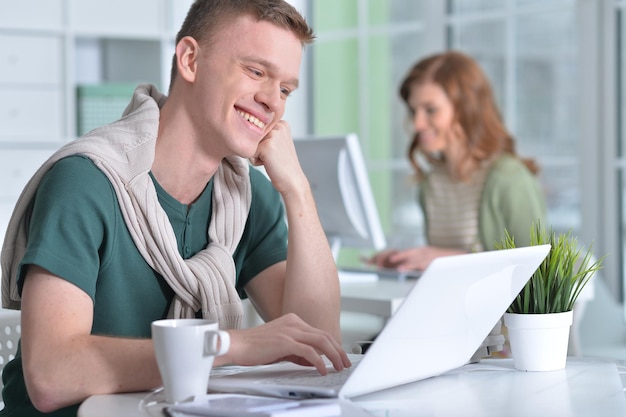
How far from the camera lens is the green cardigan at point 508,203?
3.13 m

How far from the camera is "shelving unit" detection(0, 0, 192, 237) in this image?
4.30 metres

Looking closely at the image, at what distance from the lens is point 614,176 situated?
3.85 meters

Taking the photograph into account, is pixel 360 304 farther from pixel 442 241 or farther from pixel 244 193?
pixel 442 241

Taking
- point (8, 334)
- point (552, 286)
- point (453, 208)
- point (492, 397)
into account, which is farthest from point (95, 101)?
point (492, 397)

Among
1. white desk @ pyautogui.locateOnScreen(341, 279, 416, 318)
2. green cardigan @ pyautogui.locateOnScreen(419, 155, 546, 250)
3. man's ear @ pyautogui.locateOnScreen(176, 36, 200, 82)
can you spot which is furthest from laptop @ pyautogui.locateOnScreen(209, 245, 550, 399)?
green cardigan @ pyautogui.locateOnScreen(419, 155, 546, 250)

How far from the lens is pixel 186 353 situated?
1.06 m

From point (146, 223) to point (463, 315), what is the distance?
0.54 meters

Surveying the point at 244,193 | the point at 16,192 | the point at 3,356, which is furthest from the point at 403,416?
the point at 16,192

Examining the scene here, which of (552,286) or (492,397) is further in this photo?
(552,286)

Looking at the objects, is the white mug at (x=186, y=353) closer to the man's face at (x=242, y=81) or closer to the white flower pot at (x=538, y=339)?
the white flower pot at (x=538, y=339)

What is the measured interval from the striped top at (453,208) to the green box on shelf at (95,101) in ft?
5.78

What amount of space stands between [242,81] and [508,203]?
5.72 feet

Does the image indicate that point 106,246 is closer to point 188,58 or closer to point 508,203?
point 188,58

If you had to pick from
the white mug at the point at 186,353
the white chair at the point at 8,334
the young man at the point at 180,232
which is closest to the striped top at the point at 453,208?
the young man at the point at 180,232
